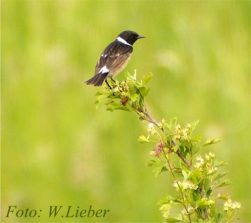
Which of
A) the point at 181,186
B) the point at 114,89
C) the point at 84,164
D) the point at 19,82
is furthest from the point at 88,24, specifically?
the point at 181,186

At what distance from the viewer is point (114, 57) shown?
421cm

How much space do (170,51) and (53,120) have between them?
0.93m

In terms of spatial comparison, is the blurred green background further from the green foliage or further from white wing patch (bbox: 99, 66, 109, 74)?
the green foliage

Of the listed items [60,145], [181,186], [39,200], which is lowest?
[181,186]

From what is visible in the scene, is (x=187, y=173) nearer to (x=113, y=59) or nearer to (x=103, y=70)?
(x=103, y=70)

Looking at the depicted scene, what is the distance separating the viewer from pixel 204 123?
5375 mm

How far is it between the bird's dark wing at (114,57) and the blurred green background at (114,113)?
883mm

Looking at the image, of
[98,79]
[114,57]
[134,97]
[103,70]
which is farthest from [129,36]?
[134,97]

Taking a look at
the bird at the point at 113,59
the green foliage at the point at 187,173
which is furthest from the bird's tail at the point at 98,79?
the green foliage at the point at 187,173

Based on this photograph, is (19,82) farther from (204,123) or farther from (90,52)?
(204,123)

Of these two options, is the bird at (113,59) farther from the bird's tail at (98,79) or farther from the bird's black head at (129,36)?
the bird's black head at (129,36)

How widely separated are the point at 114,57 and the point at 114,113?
128 centimetres

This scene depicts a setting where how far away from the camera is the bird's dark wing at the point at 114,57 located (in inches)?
163

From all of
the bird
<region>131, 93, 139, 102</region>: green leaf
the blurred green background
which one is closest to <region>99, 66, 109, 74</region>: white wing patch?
the bird
